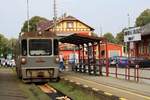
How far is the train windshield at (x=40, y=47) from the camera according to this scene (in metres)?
32.1

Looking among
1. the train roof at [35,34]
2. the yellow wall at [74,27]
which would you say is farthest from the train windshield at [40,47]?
the yellow wall at [74,27]

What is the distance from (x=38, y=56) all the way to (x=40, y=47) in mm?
584

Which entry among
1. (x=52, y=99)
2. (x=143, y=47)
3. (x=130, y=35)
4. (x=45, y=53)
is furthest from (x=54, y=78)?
(x=143, y=47)

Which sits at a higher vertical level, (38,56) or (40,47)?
(40,47)

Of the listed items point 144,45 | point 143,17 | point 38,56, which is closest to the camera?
point 38,56

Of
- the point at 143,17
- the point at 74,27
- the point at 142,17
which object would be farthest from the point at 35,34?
the point at 142,17

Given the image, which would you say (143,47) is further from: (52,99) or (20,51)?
(52,99)

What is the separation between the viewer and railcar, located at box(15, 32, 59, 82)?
3181 centimetres

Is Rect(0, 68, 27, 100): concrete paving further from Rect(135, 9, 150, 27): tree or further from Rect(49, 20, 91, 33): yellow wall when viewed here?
Rect(135, 9, 150, 27): tree

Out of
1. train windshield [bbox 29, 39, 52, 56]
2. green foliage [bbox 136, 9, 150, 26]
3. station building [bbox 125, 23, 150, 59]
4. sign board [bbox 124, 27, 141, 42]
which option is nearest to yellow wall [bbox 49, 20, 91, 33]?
green foliage [bbox 136, 9, 150, 26]

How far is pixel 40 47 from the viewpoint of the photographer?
32.2 m

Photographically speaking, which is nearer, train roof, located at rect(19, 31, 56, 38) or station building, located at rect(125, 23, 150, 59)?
train roof, located at rect(19, 31, 56, 38)

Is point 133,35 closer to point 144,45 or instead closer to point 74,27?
point 144,45

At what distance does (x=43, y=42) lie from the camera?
32.2 meters
